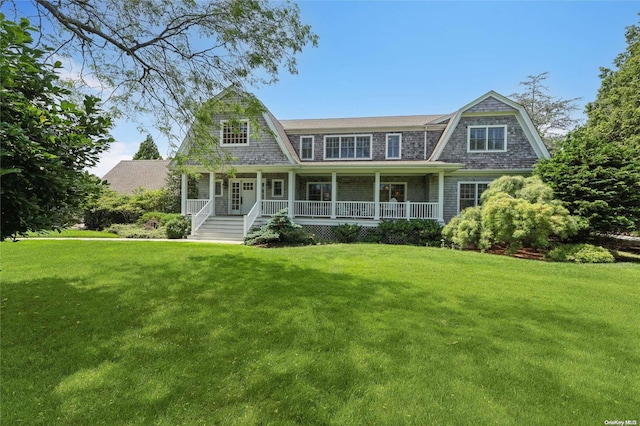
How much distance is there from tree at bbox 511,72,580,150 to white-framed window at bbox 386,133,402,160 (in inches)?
771

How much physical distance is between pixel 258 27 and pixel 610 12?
9.65m

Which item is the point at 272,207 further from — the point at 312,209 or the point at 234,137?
the point at 234,137

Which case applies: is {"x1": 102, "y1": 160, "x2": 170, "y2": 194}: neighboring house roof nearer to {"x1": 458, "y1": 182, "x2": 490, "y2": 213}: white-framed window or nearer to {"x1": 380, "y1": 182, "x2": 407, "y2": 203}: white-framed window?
{"x1": 380, "y1": 182, "x2": 407, "y2": 203}: white-framed window

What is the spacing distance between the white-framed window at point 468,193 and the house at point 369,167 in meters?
0.05

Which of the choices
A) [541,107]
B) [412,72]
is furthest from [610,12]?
[541,107]

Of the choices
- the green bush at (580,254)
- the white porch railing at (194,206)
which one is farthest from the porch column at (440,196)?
the white porch railing at (194,206)

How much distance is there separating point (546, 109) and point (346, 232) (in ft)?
91.7

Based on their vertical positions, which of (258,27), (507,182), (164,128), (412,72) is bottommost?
(507,182)

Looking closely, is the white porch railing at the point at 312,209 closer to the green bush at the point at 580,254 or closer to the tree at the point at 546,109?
the green bush at the point at 580,254

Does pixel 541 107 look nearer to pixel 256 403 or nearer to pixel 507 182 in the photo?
pixel 507 182

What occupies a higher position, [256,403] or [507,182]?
[507,182]

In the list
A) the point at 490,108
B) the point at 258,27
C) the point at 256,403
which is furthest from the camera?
the point at 490,108

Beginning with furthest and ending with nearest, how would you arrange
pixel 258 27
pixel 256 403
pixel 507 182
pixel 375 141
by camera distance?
pixel 375 141 → pixel 507 182 → pixel 258 27 → pixel 256 403

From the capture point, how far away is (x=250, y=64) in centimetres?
786
